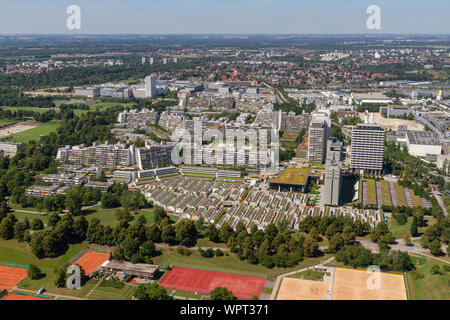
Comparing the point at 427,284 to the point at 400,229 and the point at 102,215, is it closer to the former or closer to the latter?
the point at 400,229

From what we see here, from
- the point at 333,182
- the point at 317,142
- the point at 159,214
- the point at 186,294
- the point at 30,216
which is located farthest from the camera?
the point at 317,142

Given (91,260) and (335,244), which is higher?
(335,244)

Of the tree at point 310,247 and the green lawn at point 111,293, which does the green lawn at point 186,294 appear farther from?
the tree at point 310,247

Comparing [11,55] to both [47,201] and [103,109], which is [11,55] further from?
[47,201]

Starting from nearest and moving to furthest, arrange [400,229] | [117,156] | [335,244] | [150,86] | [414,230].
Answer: [335,244] → [414,230] → [400,229] → [117,156] → [150,86]

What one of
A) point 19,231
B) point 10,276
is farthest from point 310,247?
point 19,231

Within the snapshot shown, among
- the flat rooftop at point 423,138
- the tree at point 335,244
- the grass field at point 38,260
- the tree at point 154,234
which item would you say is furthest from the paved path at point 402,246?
the flat rooftop at point 423,138

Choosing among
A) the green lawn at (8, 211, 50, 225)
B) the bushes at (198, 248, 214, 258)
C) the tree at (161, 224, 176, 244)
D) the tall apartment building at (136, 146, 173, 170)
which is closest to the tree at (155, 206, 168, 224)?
the tree at (161, 224, 176, 244)
